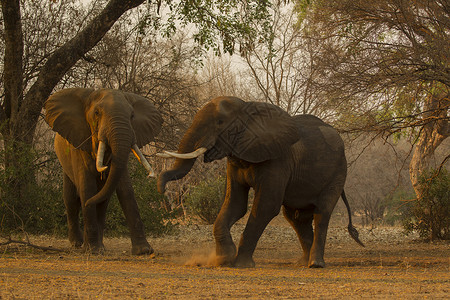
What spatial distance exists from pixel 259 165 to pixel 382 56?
4.10m

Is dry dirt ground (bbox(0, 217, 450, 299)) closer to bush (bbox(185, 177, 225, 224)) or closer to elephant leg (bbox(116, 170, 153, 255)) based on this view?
elephant leg (bbox(116, 170, 153, 255))

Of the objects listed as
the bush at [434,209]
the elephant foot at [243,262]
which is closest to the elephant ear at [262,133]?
the elephant foot at [243,262]

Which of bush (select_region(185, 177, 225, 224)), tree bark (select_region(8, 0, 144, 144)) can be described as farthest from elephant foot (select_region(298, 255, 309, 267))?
bush (select_region(185, 177, 225, 224))

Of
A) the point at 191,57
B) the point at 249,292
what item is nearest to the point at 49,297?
the point at 249,292


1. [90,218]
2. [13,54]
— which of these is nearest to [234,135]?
[90,218]

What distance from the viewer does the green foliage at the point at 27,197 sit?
1140cm

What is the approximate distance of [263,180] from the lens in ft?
24.7

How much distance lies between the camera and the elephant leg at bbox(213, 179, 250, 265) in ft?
24.3

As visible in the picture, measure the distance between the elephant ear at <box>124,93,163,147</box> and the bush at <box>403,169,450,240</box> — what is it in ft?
19.4

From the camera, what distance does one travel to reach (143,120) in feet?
30.6

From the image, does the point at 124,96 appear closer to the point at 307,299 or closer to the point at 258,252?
the point at 258,252

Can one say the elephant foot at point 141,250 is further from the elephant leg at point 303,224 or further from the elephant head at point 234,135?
the elephant head at point 234,135

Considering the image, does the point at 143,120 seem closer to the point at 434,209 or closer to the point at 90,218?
the point at 90,218

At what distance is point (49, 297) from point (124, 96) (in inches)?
189
